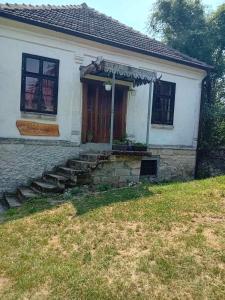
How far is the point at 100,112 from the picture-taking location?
36.6ft

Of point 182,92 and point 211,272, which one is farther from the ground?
point 182,92

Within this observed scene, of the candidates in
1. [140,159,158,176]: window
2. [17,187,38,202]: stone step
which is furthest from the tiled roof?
[17,187,38,202]: stone step

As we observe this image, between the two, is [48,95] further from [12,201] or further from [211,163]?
[211,163]

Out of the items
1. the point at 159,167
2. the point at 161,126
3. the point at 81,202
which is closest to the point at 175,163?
the point at 159,167

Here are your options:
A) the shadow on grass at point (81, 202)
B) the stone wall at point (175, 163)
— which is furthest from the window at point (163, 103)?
the shadow on grass at point (81, 202)

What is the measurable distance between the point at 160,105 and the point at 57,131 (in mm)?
4320

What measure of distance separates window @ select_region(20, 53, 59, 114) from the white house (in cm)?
3

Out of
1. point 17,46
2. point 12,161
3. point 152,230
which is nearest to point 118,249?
point 152,230

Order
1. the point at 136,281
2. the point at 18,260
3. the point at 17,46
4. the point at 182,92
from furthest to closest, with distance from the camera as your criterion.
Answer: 1. the point at 182,92
2. the point at 17,46
3. the point at 18,260
4. the point at 136,281

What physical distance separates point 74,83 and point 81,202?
14.7 ft

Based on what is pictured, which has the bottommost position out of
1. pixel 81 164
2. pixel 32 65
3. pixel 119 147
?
pixel 81 164

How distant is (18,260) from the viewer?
194 inches

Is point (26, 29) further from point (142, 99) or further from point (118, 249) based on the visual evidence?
point (118, 249)

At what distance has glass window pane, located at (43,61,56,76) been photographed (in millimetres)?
9891
